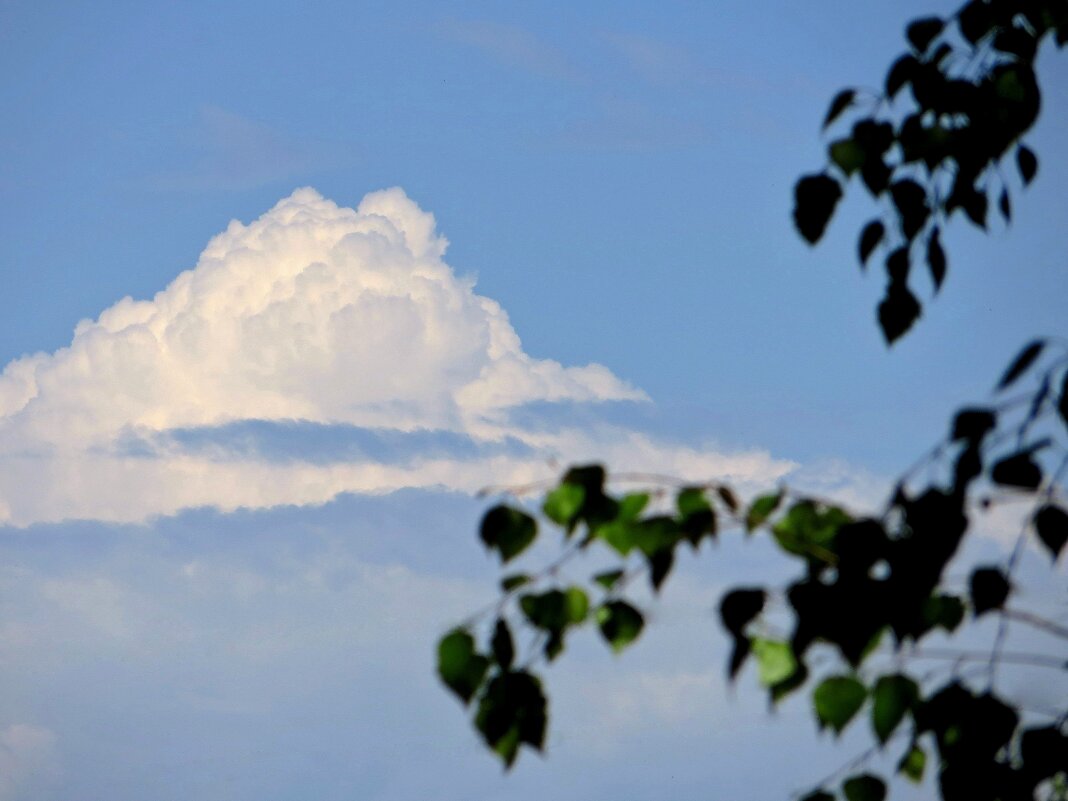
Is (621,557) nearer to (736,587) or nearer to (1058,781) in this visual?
(736,587)

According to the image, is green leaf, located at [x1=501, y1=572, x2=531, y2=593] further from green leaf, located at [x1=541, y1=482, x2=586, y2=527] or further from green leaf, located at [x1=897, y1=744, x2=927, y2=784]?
green leaf, located at [x1=897, y1=744, x2=927, y2=784]

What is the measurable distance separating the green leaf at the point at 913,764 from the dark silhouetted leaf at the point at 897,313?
1.09m

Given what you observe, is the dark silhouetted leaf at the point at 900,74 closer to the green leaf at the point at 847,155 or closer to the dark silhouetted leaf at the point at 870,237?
the green leaf at the point at 847,155

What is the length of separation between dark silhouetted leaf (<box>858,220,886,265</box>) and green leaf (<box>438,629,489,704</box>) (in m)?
1.49

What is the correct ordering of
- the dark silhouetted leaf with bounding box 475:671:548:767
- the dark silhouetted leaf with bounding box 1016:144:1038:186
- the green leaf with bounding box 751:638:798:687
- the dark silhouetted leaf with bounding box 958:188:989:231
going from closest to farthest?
the green leaf with bounding box 751:638:798:687 < the dark silhouetted leaf with bounding box 475:671:548:767 < the dark silhouetted leaf with bounding box 958:188:989:231 < the dark silhouetted leaf with bounding box 1016:144:1038:186

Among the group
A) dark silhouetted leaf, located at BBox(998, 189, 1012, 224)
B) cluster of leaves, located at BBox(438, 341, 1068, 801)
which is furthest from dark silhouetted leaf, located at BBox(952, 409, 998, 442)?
dark silhouetted leaf, located at BBox(998, 189, 1012, 224)

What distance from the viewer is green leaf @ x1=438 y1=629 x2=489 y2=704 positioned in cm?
290

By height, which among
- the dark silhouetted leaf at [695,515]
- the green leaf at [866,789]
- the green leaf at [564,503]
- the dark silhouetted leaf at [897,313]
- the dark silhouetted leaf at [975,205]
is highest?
the dark silhouetted leaf at [975,205]

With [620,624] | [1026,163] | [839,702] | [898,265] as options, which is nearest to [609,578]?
[620,624]

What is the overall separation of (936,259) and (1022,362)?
1.10 m

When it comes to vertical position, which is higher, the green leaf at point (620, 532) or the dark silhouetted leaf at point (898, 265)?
the dark silhouetted leaf at point (898, 265)

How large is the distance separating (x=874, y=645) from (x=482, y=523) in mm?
933

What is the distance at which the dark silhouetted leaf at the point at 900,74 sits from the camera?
11.0 ft

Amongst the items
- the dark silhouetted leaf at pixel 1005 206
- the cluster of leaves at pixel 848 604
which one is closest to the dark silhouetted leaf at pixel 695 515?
the cluster of leaves at pixel 848 604
